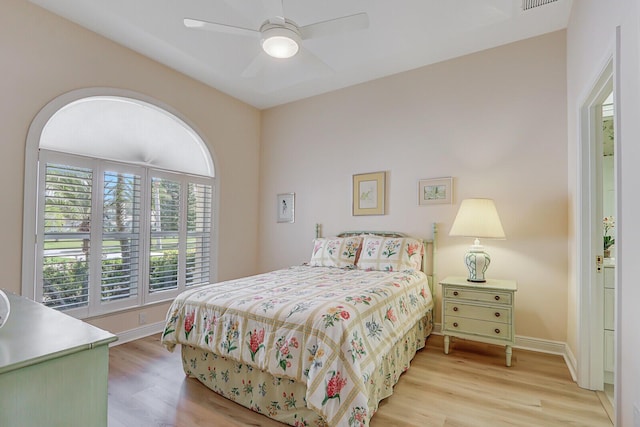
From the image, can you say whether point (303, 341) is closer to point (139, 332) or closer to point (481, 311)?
point (481, 311)

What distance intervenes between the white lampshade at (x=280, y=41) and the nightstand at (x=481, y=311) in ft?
7.87

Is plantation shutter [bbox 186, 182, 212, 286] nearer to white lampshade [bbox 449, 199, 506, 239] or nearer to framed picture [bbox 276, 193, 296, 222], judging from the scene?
framed picture [bbox 276, 193, 296, 222]

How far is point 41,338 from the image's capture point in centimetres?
92

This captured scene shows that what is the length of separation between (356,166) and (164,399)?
10.2ft

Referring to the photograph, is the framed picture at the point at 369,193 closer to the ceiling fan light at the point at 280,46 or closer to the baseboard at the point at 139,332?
the ceiling fan light at the point at 280,46

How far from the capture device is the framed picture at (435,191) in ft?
11.5

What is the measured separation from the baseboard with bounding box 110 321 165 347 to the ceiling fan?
2.94m

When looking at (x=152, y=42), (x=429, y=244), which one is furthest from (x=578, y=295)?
(x=152, y=42)

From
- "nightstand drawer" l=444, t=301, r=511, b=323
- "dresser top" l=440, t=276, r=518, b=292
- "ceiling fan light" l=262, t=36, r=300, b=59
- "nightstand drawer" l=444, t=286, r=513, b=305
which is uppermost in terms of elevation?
"ceiling fan light" l=262, t=36, r=300, b=59

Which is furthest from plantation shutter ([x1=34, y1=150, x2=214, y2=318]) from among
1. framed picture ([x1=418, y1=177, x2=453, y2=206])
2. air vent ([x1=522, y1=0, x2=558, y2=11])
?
air vent ([x1=522, y1=0, x2=558, y2=11])

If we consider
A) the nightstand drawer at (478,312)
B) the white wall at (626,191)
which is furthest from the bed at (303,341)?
the white wall at (626,191)

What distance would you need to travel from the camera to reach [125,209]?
3.31m

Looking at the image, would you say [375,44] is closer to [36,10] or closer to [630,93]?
[630,93]

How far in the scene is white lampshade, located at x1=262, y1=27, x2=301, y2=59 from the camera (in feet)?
6.98
